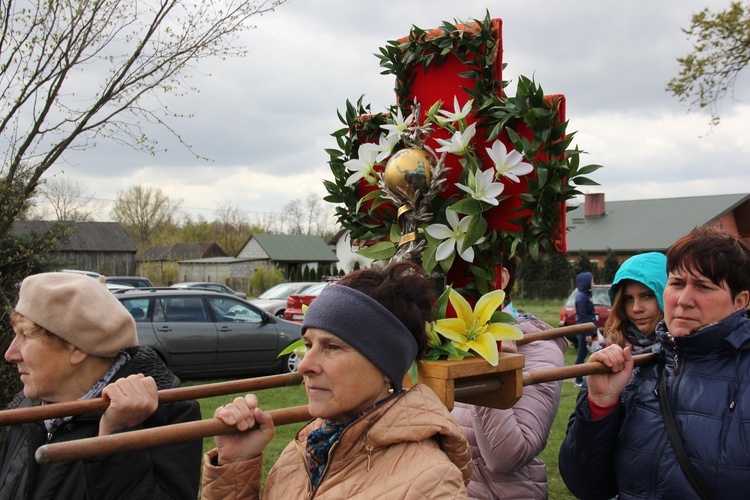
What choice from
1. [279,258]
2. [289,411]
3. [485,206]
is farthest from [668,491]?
[279,258]

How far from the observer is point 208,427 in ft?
4.66

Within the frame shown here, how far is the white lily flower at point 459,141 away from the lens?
2.03m

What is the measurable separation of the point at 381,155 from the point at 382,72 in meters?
0.34

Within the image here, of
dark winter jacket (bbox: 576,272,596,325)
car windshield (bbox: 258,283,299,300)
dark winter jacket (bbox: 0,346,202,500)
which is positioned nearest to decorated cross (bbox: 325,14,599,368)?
dark winter jacket (bbox: 0,346,202,500)

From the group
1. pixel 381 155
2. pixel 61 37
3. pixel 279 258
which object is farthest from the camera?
pixel 279 258

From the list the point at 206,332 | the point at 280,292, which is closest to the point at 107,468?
the point at 206,332

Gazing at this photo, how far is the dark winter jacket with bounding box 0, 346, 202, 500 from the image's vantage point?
178cm

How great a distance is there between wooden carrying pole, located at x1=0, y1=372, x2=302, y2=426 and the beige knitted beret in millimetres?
305

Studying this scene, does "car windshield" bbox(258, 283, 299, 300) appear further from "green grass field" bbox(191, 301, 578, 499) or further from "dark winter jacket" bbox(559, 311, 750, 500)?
"dark winter jacket" bbox(559, 311, 750, 500)

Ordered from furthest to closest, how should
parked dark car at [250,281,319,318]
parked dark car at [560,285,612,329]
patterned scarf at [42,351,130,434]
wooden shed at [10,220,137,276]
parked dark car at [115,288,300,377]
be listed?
wooden shed at [10,220,137,276], parked dark car at [250,281,319,318], parked dark car at [560,285,612,329], parked dark car at [115,288,300,377], patterned scarf at [42,351,130,434]

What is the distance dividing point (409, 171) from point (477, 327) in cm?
52

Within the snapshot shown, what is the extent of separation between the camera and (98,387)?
1966mm

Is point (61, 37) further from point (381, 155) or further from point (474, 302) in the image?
point (474, 302)

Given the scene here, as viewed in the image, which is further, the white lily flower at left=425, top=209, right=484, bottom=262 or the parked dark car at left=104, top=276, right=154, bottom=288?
the parked dark car at left=104, top=276, right=154, bottom=288
